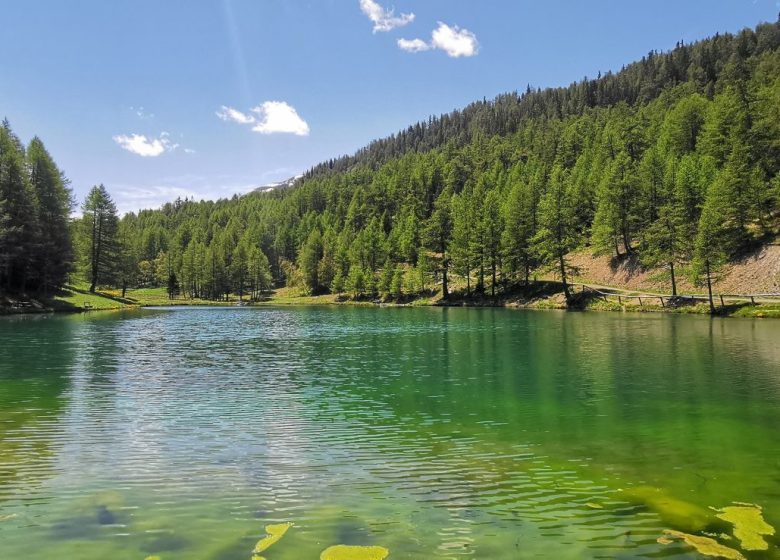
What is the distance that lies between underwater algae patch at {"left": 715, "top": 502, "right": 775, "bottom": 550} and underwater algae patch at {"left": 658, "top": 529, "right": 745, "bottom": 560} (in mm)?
426

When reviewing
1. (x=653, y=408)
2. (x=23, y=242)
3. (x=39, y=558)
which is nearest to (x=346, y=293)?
(x=23, y=242)

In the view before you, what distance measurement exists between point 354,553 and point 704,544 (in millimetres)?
6483

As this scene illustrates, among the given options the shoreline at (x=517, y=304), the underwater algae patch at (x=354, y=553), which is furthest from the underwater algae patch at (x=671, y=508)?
the shoreline at (x=517, y=304)

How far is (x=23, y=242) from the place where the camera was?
79250mm

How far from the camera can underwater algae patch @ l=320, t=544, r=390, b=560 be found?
8762 millimetres

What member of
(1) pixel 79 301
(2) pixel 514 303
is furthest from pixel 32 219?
(2) pixel 514 303

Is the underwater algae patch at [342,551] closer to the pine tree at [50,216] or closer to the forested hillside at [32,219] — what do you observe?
the forested hillside at [32,219]

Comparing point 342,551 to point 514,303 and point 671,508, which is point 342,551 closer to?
point 671,508

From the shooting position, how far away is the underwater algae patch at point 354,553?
8762 millimetres

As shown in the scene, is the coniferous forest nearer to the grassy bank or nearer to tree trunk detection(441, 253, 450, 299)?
tree trunk detection(441, 253, 450, 299)

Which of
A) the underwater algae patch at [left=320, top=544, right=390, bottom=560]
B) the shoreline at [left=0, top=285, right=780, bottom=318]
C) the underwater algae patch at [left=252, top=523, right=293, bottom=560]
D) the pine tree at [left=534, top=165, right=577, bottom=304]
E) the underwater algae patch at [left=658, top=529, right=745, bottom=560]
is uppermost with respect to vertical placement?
the pine tree at [left=534, top=165, right=577, bottom=304]

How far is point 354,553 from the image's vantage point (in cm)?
891

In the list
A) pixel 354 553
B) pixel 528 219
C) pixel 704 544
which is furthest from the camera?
pixel 528 219

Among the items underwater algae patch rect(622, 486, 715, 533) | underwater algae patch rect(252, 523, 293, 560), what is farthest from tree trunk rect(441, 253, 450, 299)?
underwater algae patch rect(252, 523, 293, 560)
